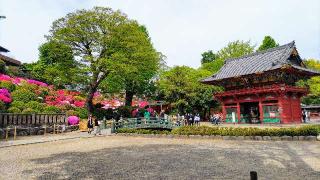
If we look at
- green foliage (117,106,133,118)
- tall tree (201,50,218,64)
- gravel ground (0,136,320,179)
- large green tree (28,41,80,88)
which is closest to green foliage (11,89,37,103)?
large green tree (28,41,80,88)

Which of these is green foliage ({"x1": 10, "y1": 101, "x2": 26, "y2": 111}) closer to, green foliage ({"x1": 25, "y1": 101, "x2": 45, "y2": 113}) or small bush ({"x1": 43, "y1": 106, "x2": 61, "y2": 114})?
green foliage ({"x1": 25, "y1": 101, "x2": 45, "y2": 113})

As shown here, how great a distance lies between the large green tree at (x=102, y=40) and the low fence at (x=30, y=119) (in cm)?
735

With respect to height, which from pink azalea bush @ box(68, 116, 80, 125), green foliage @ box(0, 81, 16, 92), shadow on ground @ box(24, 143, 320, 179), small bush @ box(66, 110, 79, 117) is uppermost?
green foliage @ box(0, 81, 16, 92)

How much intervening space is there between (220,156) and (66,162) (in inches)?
268

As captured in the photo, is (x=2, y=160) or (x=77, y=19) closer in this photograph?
(x=2, y=160)

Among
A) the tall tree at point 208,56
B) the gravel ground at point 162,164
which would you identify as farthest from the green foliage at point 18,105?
the tall tree at point 208,56

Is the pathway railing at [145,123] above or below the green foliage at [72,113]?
below

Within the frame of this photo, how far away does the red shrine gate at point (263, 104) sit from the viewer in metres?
35.6

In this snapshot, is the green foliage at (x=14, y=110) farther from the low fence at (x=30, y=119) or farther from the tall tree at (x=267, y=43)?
the tall tree at (x=267, y=43)

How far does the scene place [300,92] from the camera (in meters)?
38.0

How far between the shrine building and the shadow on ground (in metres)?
23.1

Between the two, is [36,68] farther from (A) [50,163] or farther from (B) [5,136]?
(A) [50,163]

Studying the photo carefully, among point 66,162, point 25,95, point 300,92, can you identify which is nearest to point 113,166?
point 66,162

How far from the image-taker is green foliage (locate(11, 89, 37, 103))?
31.6m
